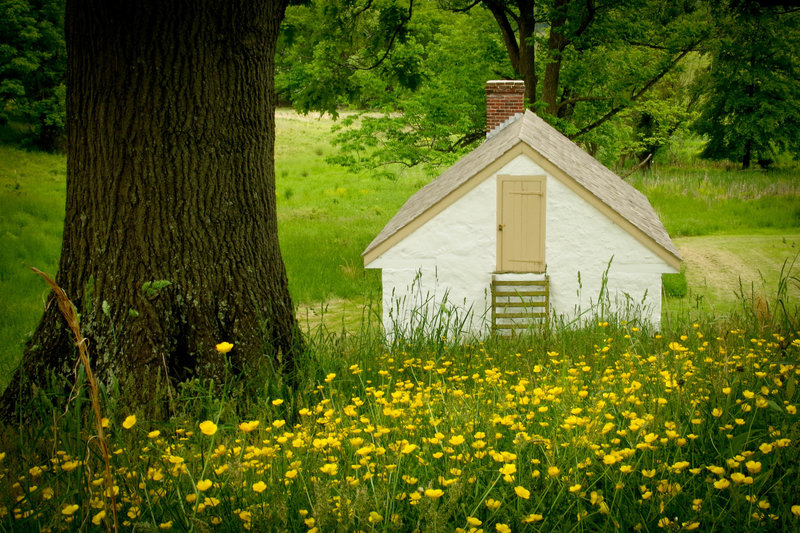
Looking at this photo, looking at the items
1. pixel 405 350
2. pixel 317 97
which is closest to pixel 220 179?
pixel 405 350

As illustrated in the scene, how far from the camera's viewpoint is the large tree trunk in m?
4.26

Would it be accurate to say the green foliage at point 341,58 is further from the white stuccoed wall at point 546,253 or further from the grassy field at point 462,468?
the grassy field at point 462,468

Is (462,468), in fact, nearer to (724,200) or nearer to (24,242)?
(24,242)

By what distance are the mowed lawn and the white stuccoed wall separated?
0.99 m

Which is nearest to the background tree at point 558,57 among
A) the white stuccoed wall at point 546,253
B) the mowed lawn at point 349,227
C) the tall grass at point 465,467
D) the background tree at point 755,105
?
the mowed lawn at point 349,227

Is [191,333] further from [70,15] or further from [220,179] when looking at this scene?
[70,15]

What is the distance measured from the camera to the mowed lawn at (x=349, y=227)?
14.6 meters

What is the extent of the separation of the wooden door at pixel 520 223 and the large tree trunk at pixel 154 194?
26.6ft

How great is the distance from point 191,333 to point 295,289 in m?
11.4

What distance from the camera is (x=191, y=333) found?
4.38 meters

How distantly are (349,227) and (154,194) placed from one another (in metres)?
19.5

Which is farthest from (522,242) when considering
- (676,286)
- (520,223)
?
(676,286)

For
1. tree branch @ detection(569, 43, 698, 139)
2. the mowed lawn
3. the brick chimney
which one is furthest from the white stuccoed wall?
tree branch @ detection(569, 43, 698, 139)

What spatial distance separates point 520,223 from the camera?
12.2 meters
